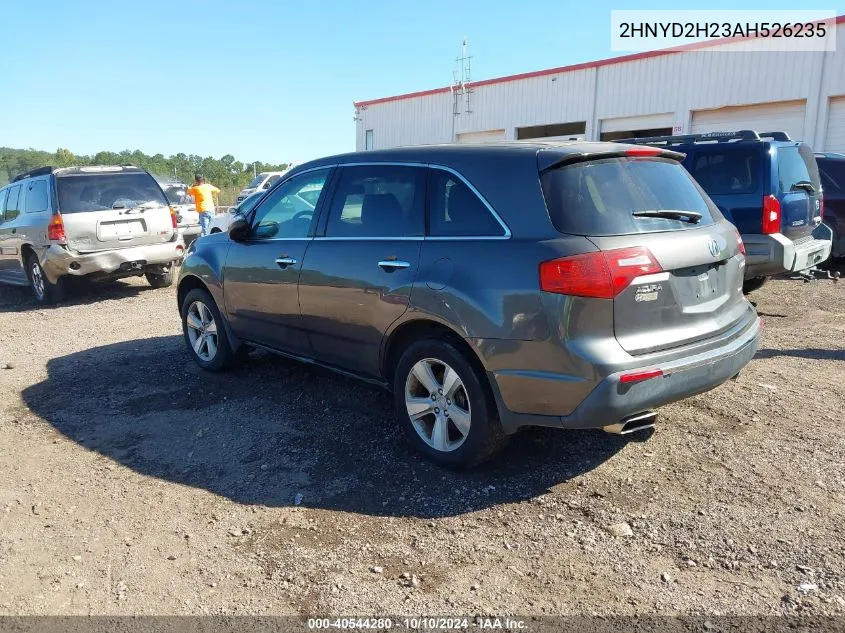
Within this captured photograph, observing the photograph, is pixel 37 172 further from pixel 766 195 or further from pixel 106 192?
pixel 766 195

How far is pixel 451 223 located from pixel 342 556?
1.85 metres

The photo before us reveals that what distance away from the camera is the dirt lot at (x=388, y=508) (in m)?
2.88

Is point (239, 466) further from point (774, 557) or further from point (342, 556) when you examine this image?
point (774, 557)

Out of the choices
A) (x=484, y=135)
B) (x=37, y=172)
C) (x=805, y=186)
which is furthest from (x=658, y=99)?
(x=37, y=172)

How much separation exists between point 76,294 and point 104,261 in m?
1.62

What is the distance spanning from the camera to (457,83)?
87.4ft

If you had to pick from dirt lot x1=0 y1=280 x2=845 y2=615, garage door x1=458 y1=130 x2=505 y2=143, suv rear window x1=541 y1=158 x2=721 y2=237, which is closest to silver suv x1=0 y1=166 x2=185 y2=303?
dirt lot x1=0 y1=280 x2=845 y2=615

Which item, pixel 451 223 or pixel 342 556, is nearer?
pixel 342 556

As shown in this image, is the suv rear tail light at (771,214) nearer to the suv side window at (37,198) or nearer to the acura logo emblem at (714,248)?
the acura logo emblem at (714,248)

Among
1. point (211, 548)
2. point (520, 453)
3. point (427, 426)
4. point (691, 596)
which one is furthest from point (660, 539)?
point (211, 548)

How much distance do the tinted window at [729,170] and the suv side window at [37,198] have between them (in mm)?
8768

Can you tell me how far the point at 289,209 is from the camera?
16.7 feet

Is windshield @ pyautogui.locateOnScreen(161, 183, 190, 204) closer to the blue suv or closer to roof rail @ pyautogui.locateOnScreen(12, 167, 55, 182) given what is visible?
roof rail @ pyautogui.locateOnScreen(12, 167, 55, 182)

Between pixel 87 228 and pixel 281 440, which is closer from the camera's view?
pixel 281 440
